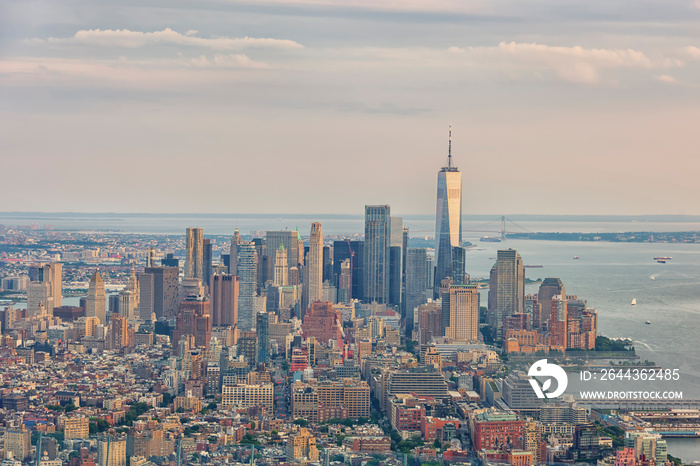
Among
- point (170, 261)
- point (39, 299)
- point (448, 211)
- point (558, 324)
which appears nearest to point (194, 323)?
point (39, 299)

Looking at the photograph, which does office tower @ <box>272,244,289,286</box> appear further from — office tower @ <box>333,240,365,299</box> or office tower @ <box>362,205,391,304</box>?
office tower @ <box>362,205,391,304</box>

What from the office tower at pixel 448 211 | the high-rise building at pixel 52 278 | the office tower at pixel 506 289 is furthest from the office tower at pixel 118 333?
the office tower at pixel 448 211

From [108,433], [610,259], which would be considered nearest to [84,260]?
[610,259]

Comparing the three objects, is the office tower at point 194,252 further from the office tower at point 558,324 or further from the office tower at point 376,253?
the office tower at point 558,324

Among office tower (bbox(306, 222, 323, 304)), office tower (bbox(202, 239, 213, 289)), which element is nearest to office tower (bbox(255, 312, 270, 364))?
office tower (bbox(306, 222, 323, 304))

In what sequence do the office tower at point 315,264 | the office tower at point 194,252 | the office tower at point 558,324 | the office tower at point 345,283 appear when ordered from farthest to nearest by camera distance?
the office tower at point 194,252 → the office tower at point 345,283 → the office tower at point 315,264 → the office tower at point 558,324

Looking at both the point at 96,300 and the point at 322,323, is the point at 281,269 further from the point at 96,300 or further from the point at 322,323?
the point at 322,323
